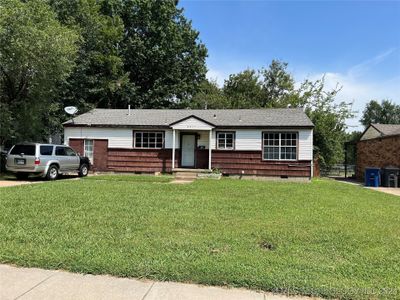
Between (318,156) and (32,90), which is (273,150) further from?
(32,90)

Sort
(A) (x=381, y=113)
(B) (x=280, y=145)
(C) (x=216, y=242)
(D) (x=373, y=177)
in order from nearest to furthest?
(C) (x=216, y=242) < (B) (x=280, y=145) < (D) (x=373, y=177) < (A) (x=381, y=113)

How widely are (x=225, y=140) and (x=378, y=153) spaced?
10.9m

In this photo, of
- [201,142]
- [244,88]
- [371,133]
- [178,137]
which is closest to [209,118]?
[201,142]

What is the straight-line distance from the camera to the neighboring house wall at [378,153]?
21.7 metres

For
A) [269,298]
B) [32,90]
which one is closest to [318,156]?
[32,90]

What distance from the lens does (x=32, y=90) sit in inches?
746

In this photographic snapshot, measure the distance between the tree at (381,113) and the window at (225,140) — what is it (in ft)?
231

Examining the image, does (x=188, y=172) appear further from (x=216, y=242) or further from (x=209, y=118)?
(x=216, y=242)

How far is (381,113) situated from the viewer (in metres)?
82.3

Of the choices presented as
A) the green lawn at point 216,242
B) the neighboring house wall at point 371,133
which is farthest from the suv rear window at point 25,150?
the neighboring house wall at point 371,133

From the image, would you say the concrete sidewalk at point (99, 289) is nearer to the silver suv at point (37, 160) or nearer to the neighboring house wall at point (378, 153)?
the silver suv at point (37, 160)

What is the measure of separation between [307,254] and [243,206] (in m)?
3.98

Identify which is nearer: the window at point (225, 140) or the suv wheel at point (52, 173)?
the suv wheel at point (52, 173)

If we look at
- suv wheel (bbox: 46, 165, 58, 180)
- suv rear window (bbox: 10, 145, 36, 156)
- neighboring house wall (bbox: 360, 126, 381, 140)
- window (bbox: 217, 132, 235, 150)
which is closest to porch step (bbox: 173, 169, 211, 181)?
window (bbox: 217, 132, 235, 150)
